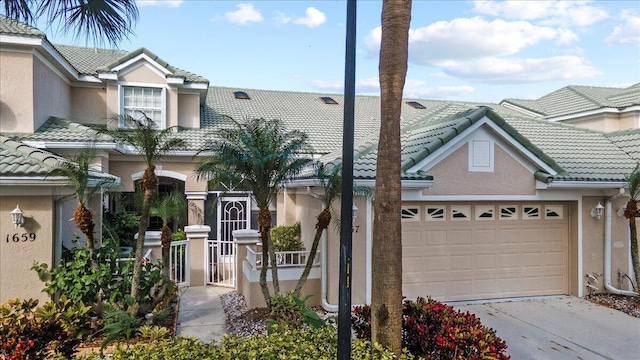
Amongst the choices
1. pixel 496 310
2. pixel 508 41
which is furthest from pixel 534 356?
pixel 508 41

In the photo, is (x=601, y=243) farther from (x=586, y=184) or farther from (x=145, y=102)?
(x=145, y=102)

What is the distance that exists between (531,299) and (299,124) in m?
11.2

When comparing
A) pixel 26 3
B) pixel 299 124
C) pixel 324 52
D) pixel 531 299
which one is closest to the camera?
pixel 324 52

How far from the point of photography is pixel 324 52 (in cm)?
520

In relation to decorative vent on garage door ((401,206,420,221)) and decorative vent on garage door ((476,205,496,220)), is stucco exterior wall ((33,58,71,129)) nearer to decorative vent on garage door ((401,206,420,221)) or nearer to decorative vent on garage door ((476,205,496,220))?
decorative vent on garage door ((401,206,420,221))

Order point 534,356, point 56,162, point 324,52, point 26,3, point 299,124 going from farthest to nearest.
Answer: point 299,124 → point 56,162 → point 534,356 → point 26,3 → point 324,52

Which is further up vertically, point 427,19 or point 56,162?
point 427,19

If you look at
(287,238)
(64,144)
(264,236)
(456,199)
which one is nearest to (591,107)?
(456,199)

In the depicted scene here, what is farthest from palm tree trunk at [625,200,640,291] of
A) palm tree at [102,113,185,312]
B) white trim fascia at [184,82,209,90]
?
white trim fascia at [184,82,209,90]

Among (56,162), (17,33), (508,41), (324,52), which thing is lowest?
(56,162)

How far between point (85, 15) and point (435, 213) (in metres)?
8.25

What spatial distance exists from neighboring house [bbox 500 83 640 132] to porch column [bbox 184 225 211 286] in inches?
665

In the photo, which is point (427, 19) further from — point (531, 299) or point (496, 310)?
point (531, 299)

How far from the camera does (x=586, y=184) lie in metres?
10.5
